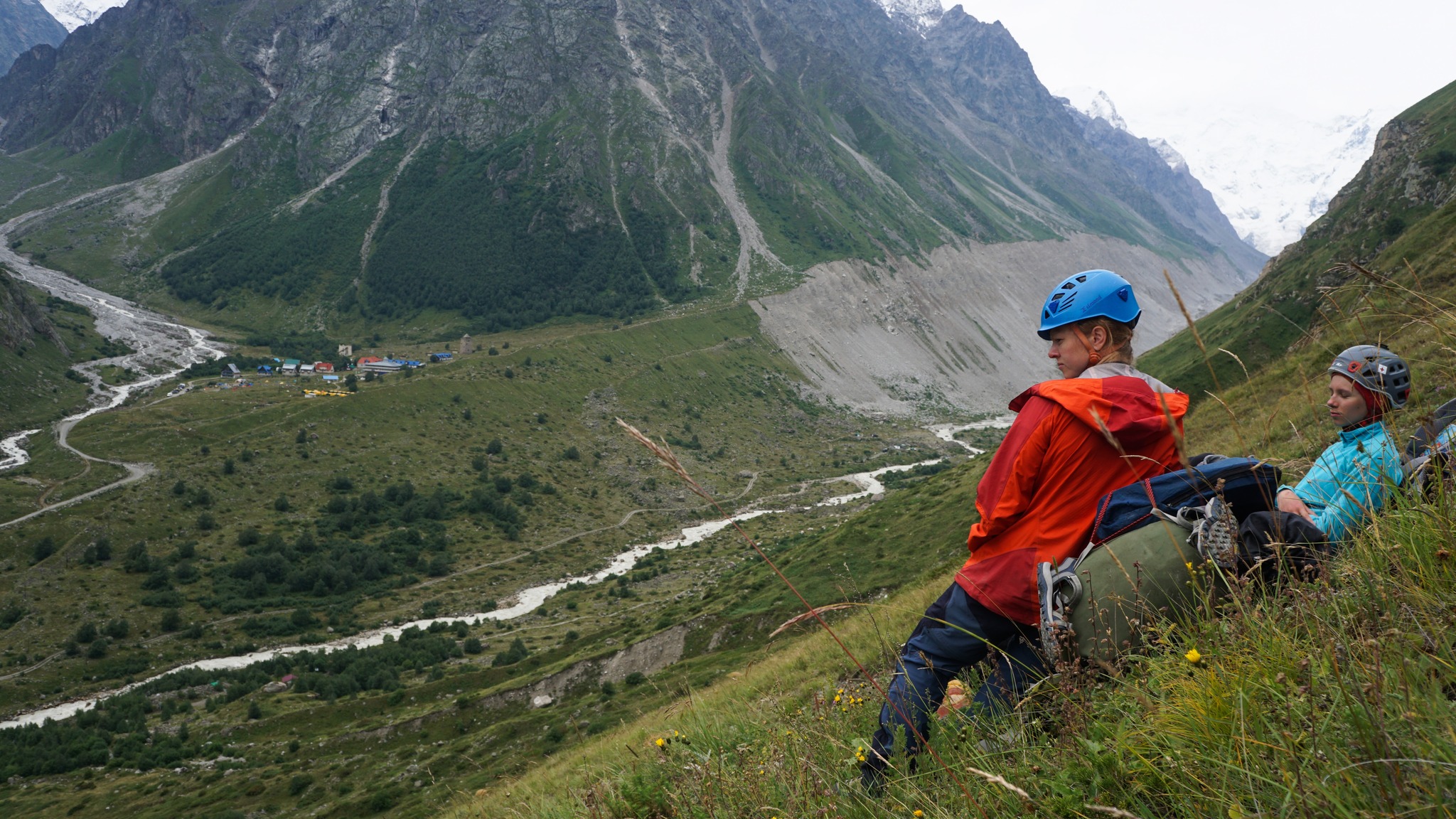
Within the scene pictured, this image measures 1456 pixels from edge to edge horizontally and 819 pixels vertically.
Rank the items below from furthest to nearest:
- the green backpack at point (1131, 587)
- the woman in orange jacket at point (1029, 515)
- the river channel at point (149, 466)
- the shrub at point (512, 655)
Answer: the river channel at point (149, 466) → the shrub at point (512, 655) → the woman in orange jacket at point (1029, 515) → the green backpack at point (1131, 587)

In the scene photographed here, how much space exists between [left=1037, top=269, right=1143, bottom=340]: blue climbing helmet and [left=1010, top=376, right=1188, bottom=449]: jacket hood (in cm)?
47

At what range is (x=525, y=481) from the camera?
8538cm

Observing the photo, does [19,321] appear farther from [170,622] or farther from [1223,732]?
[1223,732]

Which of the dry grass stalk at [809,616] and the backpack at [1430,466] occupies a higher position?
the dry grass stalk at [809,616]

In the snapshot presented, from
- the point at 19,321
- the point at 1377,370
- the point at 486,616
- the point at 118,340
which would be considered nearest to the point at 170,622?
the point at 486,616

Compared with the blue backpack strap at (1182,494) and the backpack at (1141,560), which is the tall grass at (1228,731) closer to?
the backpack at (1141,560)

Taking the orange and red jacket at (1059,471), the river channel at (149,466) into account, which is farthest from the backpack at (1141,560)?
the river channel at (149,466)

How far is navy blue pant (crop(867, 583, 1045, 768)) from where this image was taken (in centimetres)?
350

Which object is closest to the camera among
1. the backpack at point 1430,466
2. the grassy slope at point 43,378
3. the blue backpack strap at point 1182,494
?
the backpack at point 1430,466

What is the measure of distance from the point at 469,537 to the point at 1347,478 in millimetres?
79581

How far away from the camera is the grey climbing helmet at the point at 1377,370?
418cm

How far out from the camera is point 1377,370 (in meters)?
4.05

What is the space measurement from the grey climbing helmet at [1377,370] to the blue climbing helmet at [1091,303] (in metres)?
1.44

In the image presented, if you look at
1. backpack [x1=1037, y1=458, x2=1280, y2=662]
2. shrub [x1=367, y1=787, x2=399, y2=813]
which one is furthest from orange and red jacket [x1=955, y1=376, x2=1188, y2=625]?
shrub [x1=367, y1=787, x2=399, y2=813]
